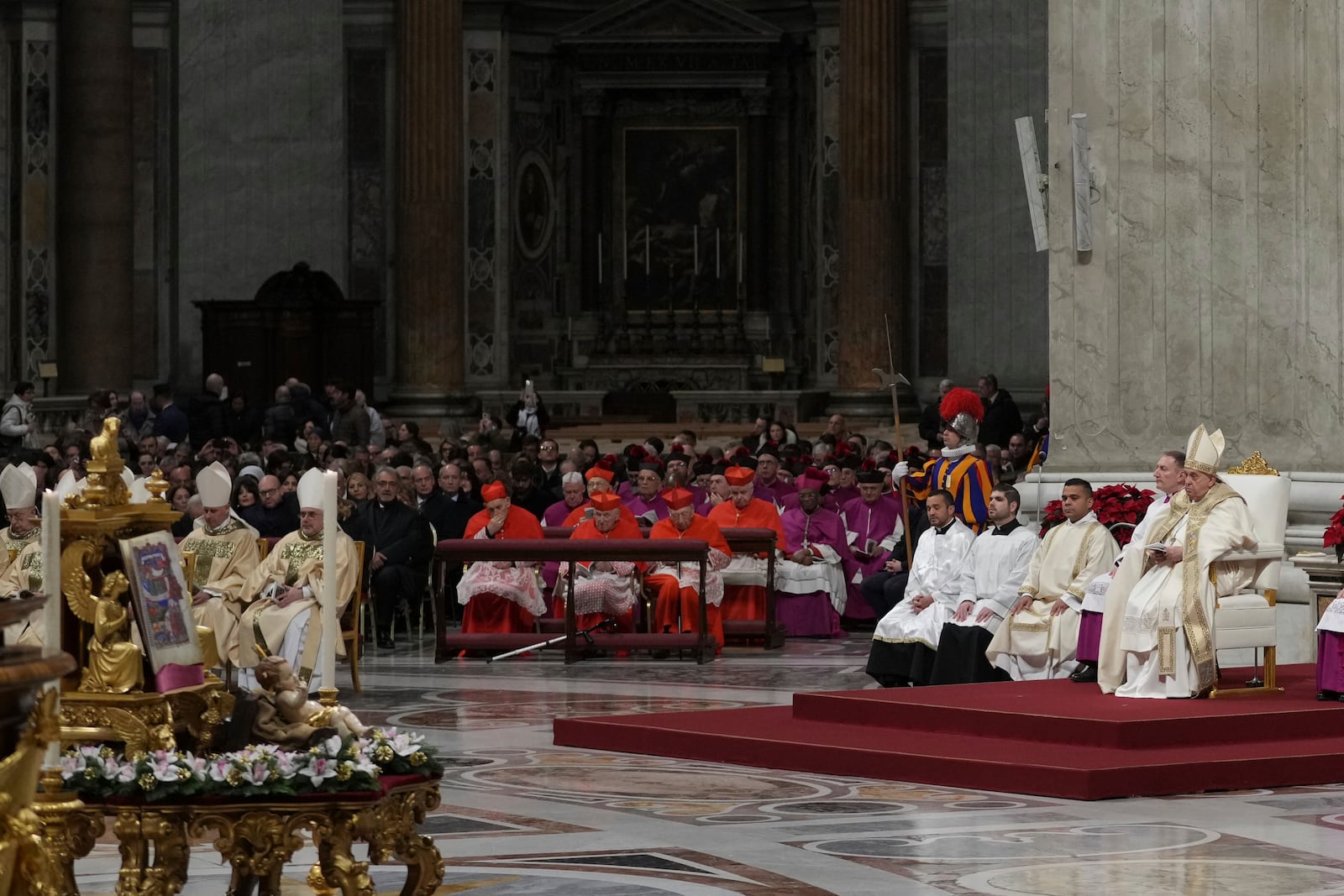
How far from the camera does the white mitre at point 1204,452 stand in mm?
10945

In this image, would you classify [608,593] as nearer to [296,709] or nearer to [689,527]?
[689,527]

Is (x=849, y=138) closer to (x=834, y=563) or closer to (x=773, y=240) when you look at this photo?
(x=773, y=240)

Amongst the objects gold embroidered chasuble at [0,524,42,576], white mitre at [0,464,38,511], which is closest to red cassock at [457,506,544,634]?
gold embroidered chasuble at [0,524,42,576]

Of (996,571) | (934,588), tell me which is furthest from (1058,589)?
A: (934,588)

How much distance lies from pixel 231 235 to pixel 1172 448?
56.9ft

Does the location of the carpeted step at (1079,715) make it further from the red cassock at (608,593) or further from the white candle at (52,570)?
the white candle at (52,570)

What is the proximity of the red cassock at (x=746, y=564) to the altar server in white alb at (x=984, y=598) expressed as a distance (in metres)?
3.62

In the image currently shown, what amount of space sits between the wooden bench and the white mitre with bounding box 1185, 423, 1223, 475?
4172 millimetres

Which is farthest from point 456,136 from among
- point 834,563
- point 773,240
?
point 834,563

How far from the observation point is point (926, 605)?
1256cm

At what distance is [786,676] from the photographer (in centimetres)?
1358

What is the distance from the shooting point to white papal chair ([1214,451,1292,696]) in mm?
10695

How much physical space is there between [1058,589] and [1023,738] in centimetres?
212

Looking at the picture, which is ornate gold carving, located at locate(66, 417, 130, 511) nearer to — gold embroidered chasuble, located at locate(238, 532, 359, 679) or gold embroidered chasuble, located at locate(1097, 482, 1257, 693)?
gold embroidered chasuble, located at locate(1097, 482, 1257, 693)
